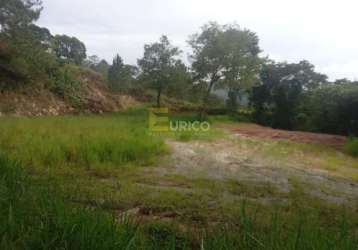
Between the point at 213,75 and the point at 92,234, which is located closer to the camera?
the point at 92,234

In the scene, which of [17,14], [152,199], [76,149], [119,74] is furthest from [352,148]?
[119,74]

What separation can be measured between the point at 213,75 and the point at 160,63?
3.36 m

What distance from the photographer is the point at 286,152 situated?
710 cm

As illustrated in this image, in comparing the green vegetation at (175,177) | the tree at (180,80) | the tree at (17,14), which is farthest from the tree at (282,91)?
the tree at (17,14)

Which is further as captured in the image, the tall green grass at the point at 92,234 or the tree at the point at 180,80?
the tree at the point at 180,80

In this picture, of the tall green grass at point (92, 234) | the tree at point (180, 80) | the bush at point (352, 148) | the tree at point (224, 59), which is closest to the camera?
the tall green grass at point (92, 234)

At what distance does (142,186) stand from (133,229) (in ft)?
6.73

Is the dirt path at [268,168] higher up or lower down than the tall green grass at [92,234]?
lower down

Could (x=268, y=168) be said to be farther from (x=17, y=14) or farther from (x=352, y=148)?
(x=17, y=14)

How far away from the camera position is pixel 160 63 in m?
16.9

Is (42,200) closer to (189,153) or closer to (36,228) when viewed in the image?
(36,228)

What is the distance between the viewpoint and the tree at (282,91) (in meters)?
16.7

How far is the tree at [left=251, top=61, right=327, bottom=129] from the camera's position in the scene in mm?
16734

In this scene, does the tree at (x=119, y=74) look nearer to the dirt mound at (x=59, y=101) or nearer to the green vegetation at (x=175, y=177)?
the dirt mound at (x=59, y=101)
